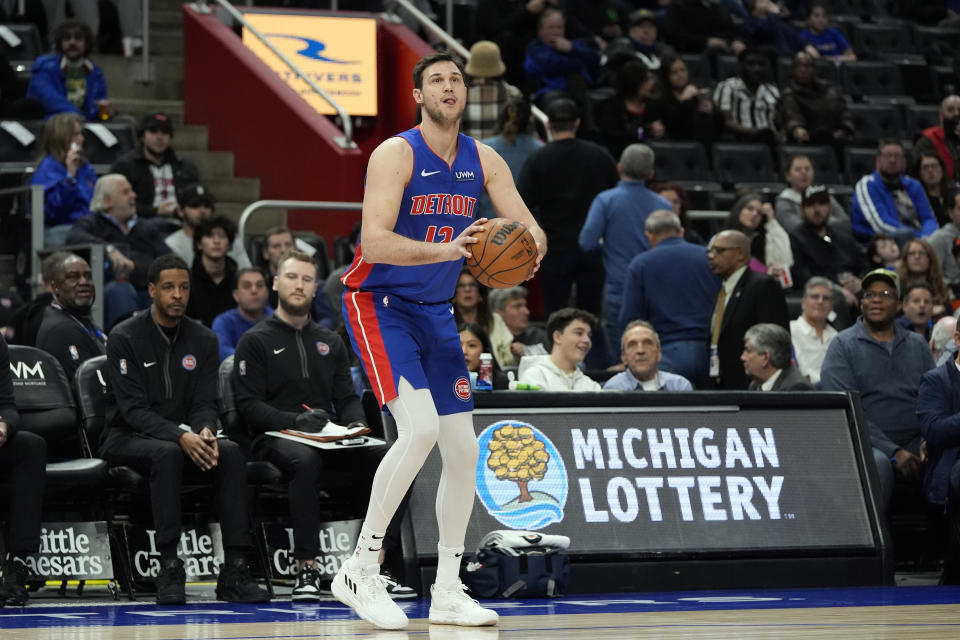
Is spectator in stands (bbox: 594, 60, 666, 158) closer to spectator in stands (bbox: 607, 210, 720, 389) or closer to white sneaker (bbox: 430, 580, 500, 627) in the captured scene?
spectator in stands (bbox: 607, 210, 720, 389)

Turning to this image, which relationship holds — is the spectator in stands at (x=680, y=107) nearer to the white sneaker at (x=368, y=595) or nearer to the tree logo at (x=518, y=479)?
the tree logo at (x=518, y=479)

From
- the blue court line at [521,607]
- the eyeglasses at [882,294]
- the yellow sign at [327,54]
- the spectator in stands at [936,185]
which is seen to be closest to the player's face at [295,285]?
the blue court line at [521,607]

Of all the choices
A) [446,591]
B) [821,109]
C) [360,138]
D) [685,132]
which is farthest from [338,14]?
[446,591]

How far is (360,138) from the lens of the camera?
1623 cm

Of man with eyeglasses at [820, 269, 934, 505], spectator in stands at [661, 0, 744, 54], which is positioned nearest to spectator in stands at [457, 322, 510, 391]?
man with eyeglasses at [820, 269, 934, 505]

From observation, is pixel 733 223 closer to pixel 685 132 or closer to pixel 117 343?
pixel 685 132

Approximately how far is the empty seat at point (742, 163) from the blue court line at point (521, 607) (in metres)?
8.40

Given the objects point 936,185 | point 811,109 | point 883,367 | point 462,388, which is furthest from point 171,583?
point 811,109

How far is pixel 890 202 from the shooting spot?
47.1 ft

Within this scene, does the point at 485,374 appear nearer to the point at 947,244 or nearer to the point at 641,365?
the point at 641,365

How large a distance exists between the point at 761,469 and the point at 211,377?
302 centimetres

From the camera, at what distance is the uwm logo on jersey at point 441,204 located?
6465mm

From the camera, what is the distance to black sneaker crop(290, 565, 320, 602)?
7848mm

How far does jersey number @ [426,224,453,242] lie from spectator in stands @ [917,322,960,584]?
12.4 ft
